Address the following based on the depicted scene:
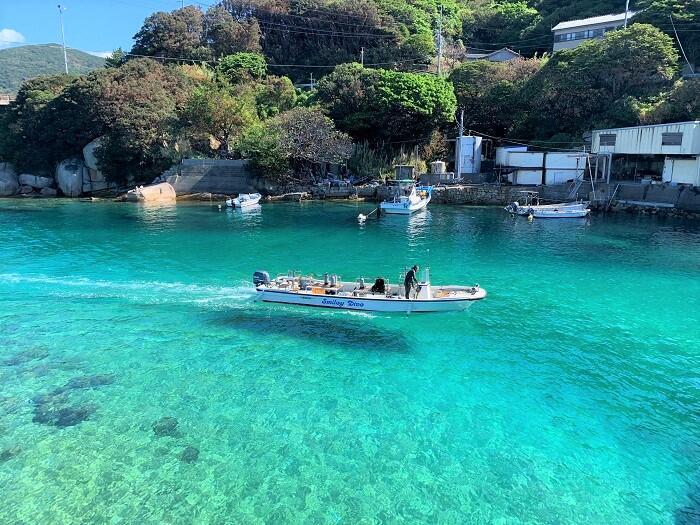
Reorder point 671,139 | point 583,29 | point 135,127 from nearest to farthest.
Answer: point 671,139 < point 135,127 < point 583,29

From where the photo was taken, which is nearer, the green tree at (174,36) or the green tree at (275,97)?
the green tree at (275,97)

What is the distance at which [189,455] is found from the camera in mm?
15172

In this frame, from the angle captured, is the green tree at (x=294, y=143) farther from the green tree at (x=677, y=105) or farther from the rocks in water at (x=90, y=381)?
the rocks in water at (x=90, y=381)

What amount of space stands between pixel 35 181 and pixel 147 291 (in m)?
63.5

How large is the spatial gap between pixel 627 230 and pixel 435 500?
139 ft

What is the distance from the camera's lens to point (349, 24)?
9294 cm

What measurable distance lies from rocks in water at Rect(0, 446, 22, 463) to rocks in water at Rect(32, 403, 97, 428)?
1319mm

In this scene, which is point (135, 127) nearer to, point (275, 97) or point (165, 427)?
point (275, 97)

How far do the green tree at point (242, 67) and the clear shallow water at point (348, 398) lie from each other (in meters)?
54.7

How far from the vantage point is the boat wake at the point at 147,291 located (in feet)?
93.1

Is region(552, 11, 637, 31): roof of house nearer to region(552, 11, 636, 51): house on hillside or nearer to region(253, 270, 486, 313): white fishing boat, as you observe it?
region(552, 11, 636, 51): house on hillside

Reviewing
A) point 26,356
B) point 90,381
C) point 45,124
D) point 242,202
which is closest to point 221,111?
point 242,202

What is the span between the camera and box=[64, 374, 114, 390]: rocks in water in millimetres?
19141

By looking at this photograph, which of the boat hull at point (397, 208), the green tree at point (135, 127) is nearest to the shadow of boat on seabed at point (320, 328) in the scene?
the boat hull at point (397, 208)
